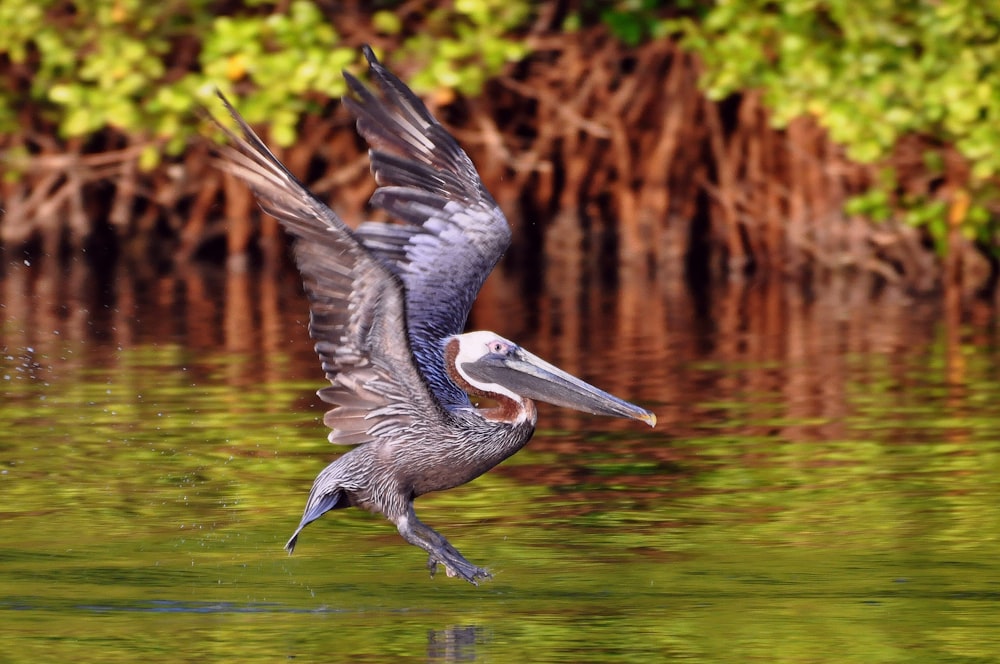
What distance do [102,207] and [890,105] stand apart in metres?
8.22

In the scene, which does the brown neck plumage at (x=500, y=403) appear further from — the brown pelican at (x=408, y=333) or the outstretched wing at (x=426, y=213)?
the outstretched wing at (x=426, y=213)

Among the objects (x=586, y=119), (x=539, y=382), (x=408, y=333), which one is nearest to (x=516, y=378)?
(x=539, y=382)

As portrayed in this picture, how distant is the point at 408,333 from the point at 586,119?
1199 centimetres

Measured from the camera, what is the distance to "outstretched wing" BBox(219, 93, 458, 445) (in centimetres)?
697

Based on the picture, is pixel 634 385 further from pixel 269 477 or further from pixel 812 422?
pixel 269 477

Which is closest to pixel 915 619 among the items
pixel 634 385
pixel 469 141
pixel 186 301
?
pixel 634 385

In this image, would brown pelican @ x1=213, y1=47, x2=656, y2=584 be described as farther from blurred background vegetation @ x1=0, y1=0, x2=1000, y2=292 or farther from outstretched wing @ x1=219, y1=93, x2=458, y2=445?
blurred background vegetation @ x1=0, y1=0, x2=1000, y2=292

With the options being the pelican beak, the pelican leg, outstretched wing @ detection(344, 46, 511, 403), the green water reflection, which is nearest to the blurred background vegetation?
the green water reflection

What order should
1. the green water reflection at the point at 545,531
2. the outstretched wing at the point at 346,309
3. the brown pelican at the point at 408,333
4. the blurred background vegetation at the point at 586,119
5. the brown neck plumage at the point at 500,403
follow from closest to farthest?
1. the green water reflection at the point at 545,531
2. the outstretched wing at the point at 346,309
3. the brown pelican at the point at 408,333
4. the brown neck plumage at the point at 500,403
5. the blurred background vegetation at the point at 586,119

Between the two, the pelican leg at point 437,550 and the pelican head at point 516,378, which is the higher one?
the pelican head at point 516,378

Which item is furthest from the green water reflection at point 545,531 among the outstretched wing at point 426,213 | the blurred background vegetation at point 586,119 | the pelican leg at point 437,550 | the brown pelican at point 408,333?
the blurred background vegetation at point 586,119

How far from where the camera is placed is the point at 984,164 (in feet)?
51.5

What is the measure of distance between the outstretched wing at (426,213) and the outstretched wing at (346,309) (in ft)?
1.56

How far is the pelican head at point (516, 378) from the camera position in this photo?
7824mm
